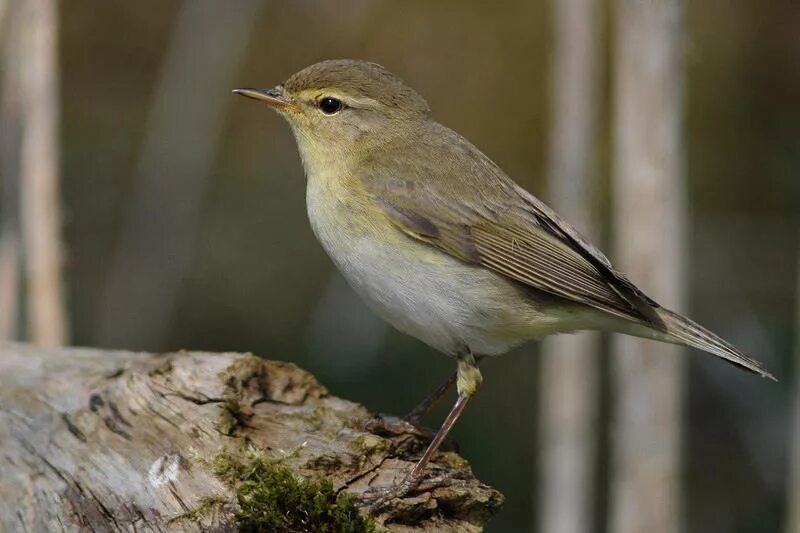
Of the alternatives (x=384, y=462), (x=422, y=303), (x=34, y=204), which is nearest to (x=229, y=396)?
(x=384, y=462)

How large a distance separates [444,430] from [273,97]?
137 centimetres

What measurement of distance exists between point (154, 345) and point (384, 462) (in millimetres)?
3074

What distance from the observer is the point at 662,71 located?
368cm

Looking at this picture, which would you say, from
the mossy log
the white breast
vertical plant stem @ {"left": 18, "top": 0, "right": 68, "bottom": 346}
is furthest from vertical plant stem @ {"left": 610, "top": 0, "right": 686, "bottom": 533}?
vertical plant stem @ {"left": 18, "top": 0, "right": 68, "bottom": 346}

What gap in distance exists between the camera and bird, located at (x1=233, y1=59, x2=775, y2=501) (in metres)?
3.36

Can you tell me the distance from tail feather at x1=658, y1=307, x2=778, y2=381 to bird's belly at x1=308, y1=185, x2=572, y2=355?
1.20 feet

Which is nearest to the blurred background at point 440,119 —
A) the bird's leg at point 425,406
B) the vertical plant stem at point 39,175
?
the vertical plant stem at point 39,175

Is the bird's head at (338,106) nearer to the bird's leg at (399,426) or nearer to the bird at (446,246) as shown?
the bird at (446,246)

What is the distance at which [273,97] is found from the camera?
3.81 m

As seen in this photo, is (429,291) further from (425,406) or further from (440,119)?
(440,119)

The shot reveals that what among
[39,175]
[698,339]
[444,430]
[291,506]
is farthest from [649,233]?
[39,175]

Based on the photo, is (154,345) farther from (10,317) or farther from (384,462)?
(384,462)

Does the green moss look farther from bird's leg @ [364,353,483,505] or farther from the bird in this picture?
the bird

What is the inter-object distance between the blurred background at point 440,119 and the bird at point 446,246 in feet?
1.44
